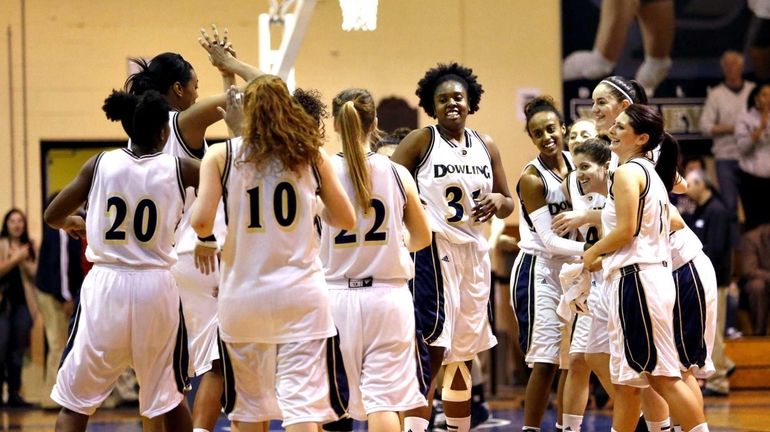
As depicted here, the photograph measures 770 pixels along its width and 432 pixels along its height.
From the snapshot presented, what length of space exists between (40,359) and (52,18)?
385 cm

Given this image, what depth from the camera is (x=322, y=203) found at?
5141 millimetres

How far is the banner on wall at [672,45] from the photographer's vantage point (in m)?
13.9

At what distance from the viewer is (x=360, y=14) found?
10.1m

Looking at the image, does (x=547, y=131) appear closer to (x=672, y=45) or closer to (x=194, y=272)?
(x=194, y=272)

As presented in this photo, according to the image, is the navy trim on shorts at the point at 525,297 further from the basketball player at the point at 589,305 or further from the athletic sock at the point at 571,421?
the athletic sock at the point at 571,421

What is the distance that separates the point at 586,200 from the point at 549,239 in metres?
0.32

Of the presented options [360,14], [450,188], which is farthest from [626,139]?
[360,14]

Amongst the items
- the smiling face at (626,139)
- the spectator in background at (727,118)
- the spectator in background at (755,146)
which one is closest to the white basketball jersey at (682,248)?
the smiling face at (626,139)

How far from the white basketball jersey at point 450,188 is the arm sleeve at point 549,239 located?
0.36 metres

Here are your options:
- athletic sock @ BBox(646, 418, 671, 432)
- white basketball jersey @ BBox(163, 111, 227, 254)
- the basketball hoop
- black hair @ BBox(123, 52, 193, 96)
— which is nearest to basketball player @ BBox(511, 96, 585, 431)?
athletic sock @ BBox(646, 418, 671, 432)

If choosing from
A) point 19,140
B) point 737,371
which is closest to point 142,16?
point 19,140

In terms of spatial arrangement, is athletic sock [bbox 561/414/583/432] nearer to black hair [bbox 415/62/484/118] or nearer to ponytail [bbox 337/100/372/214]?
black hair [bbox 415/62/484/118]

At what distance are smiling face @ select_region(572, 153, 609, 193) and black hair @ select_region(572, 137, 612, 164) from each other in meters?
0.02

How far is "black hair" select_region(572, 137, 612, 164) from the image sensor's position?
7109 mm
